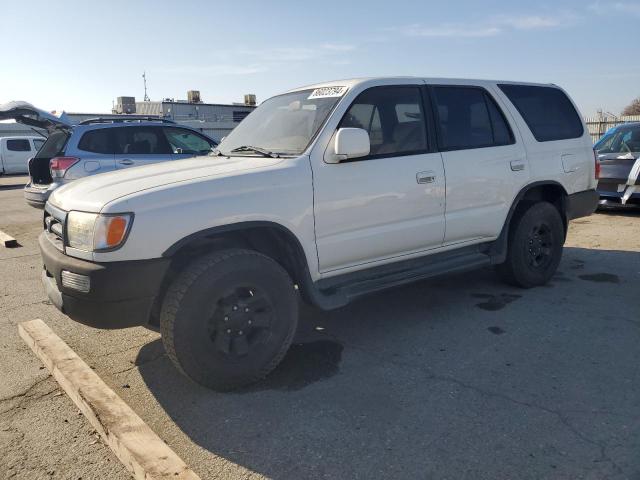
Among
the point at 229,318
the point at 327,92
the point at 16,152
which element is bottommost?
the point at 229,318

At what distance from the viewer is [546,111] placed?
5320mm

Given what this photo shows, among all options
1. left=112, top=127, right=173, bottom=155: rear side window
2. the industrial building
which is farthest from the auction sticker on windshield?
the industrial building

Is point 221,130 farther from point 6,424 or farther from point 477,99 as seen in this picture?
point 6,424

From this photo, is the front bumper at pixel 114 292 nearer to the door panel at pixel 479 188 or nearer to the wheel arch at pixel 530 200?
the door panel at pixel 479 188

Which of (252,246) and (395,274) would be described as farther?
(395,274)

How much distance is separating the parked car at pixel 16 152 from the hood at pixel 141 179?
2193cm

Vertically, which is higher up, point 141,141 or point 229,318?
point 141,141

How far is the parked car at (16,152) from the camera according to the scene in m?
22.8

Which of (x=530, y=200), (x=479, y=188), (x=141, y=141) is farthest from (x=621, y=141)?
(x=141, y=141)

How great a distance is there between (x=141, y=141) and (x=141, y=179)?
5591 mm

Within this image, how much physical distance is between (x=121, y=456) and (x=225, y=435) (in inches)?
20.7

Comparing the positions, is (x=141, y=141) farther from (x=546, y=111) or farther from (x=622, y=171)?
(x=622, y=171)

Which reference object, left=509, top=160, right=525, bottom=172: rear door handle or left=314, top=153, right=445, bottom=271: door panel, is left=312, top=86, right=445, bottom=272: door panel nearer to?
left=314, top=153, right=445, bottom=271: door panel

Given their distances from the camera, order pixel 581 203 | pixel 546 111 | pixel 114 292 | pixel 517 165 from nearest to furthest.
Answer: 1. pixel 114 292
2. pixel 517 165
3. pixel 546 111
4. pixel 581 203
